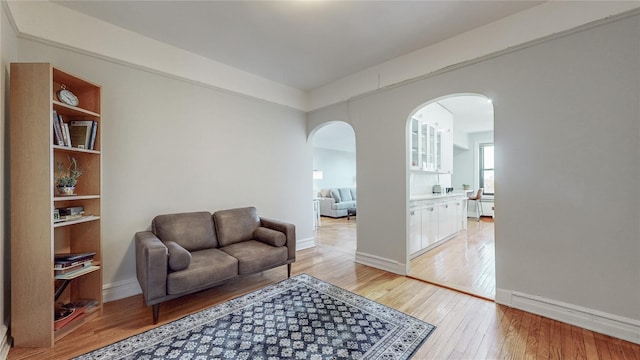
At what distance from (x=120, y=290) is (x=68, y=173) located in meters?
1.24

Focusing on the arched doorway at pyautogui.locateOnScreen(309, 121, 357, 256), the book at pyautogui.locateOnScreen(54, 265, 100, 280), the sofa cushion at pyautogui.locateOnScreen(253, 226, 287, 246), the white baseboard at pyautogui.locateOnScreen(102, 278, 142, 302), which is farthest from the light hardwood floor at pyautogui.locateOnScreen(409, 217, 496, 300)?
the book at pyautogui.locateOnScreen(54, 265, 100, 280)

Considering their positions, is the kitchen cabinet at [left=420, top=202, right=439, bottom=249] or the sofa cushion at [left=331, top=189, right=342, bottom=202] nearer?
the kitchen cabinet at [left=420, top=202, right=439, bottom=249]

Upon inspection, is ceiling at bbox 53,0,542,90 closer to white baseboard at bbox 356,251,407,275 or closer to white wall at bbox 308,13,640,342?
white wall at bbox 308,13,640,342

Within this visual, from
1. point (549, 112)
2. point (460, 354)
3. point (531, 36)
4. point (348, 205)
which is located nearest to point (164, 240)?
point (460, 354)

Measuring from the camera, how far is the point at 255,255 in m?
2.68

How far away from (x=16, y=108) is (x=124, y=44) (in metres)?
1.18

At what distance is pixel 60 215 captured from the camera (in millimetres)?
2020

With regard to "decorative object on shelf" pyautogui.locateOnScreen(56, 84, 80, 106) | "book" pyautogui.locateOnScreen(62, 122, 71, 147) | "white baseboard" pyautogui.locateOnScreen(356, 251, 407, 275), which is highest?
"decorative object on shelf" pyautogui.locateOnScreen(56, 84, 80, 106)

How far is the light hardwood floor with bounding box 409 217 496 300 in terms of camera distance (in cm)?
278

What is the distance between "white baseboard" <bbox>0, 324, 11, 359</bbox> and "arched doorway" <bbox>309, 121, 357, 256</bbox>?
11.6 ft

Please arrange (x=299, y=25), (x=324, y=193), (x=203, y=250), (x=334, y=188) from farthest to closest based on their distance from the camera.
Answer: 1. (x=334, y=188)
2. (x=324, y=193)
3. (x=203, y=250)
4. (x=299, y=25)

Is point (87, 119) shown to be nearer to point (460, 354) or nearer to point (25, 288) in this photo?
point (25, 288)

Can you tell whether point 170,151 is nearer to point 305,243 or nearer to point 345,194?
point 305,243

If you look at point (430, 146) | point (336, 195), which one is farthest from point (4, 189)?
point (336, 195)
